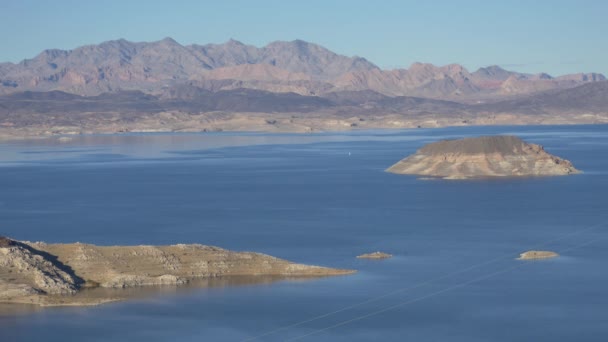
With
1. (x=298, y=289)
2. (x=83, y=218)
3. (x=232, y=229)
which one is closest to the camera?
(x=298, y=289)

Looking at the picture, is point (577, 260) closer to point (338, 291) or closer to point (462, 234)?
point (462, 234)

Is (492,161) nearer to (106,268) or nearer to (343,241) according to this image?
(343,241)

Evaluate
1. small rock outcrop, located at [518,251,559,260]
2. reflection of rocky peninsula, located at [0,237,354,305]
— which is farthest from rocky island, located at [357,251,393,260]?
small rock outcrop, located at [518,251,559,260]

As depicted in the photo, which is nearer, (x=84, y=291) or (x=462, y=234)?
(x=84, y=291)

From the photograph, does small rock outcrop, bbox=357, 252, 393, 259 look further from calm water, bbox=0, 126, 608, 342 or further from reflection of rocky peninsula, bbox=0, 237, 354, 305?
reflection of rocky peninsula, bbox=0, 237, 354, 305

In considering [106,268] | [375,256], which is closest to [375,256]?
[375,256]

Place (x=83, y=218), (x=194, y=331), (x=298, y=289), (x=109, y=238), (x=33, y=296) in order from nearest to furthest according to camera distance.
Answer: (x=194, y=331) < (x=33, y=296) < (x=298, y=289) < (x=109, y=238) < (x=83, y=218)

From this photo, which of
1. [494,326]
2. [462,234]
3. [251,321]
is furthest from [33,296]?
[462,234]
